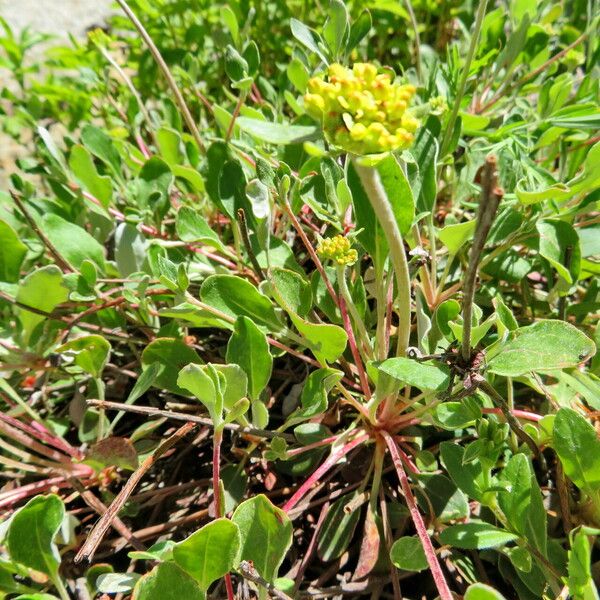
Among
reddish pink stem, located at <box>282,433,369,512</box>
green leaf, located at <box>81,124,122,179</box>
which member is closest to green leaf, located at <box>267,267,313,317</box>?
reddish pink stem, located at <box>282,433,369,512</box>

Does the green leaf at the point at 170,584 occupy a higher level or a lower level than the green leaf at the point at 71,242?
lower

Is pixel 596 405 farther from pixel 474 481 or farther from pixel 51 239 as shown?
pixel 51 239

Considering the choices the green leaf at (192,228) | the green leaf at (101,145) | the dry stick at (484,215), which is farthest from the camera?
the green leaf at (101,145)

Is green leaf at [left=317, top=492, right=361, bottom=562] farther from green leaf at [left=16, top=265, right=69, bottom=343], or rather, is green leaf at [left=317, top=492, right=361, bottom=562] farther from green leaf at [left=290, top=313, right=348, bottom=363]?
green leaf at [left=16, top=265, right=69, bottom=343]

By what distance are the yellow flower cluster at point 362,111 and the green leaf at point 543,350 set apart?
0.30m

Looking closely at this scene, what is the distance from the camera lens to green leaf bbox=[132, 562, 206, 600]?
732 millimetres

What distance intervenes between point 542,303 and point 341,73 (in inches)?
30.0

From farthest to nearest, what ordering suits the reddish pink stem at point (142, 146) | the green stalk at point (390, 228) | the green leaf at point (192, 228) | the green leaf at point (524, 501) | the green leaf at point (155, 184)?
the reddish pink stem at point (142, 146) → the green leaf at point (155, 184) → the green leaf at point (192, 228) → the green leaf at point (524, 501) → the green stalk at point (390, 228)

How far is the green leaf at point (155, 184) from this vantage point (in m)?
1.26

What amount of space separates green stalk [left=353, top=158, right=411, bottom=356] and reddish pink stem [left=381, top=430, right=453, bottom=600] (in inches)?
7.3

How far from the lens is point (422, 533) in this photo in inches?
32.0

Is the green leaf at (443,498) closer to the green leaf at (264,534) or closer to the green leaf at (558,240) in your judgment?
the green leaf at (264,534)

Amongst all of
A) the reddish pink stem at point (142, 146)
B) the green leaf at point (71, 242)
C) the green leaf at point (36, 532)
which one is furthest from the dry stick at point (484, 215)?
the reddish pink stem at point (142, 146)

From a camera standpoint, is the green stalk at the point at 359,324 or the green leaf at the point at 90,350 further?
the green leaf at the point at 90,350
